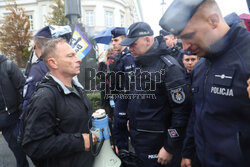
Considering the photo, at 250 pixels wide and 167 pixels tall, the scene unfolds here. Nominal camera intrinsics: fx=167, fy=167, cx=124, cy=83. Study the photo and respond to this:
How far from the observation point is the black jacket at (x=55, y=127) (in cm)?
134

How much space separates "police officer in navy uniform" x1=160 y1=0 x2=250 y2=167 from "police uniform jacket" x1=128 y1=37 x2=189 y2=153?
1.27 feet

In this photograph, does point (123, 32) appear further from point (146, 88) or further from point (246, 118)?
point (246, 118)

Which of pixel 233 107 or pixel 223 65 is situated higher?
pixel 223 65

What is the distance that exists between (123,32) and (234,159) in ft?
10.1

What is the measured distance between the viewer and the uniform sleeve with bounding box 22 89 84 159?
134 centimetres

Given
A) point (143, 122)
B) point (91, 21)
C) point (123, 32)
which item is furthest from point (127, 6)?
point (143, 122)

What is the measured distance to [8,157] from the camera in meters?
3.62

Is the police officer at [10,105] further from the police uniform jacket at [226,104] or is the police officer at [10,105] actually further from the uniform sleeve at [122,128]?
the police uniform jacket at [226,104]

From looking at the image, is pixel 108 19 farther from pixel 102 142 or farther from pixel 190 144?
pixel 190 144

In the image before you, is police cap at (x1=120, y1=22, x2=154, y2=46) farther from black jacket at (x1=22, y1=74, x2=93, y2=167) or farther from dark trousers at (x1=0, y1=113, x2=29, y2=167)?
dark trousers at (x1=0, y1=113, x2=29, y2=167)

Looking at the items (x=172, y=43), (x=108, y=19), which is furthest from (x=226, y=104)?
(x=108, y=19)

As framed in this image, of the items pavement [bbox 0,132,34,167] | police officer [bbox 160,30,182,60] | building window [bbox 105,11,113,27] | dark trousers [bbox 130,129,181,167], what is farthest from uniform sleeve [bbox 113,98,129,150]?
building window [bbox 105,11,113,27]

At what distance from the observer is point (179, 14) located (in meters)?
1.24

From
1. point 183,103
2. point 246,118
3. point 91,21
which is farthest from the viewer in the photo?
point 91,21
